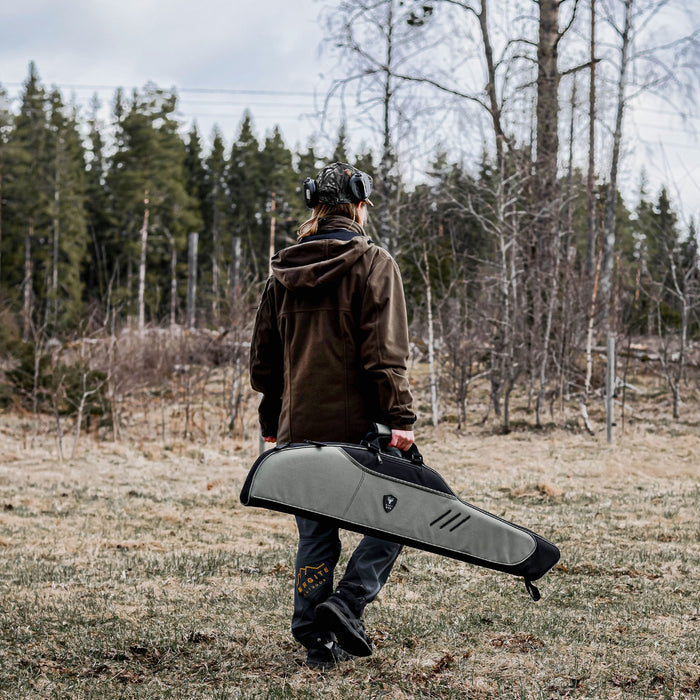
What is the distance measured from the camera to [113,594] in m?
4.50

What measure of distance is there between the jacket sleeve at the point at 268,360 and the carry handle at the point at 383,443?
22.9 inches

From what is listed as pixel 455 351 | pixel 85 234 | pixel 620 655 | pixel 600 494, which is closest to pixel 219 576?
pixel 620 655

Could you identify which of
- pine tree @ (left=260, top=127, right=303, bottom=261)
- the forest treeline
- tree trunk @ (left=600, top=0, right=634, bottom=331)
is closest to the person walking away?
the forest treeline

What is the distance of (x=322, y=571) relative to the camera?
10.3ft

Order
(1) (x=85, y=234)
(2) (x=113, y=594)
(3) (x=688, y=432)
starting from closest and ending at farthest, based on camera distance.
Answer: (2) (x=113, y=594) < (3) (x=688, y=432) < (1) (x=85, y=234)

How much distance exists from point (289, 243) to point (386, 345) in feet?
137

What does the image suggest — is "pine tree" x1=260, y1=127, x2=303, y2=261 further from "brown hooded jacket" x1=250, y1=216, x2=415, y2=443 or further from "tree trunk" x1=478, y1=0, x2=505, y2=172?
"brown hooded jacket" x1=250, y1=216, x2=415, y2=443

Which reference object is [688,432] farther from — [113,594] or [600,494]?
[113,594]

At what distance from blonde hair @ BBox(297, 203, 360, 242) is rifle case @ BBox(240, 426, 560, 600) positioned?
86 centimetres

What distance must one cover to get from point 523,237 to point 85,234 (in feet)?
118

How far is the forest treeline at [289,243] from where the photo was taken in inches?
538

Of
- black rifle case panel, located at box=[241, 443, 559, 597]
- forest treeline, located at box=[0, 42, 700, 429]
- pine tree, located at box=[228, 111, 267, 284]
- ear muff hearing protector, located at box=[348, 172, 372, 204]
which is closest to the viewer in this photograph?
black rifle case panel, located at box=[241, 443, 559, 597]

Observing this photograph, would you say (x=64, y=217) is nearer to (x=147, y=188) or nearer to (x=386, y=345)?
(x=147, y=188)

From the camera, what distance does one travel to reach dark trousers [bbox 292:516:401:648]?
10.2 ft
